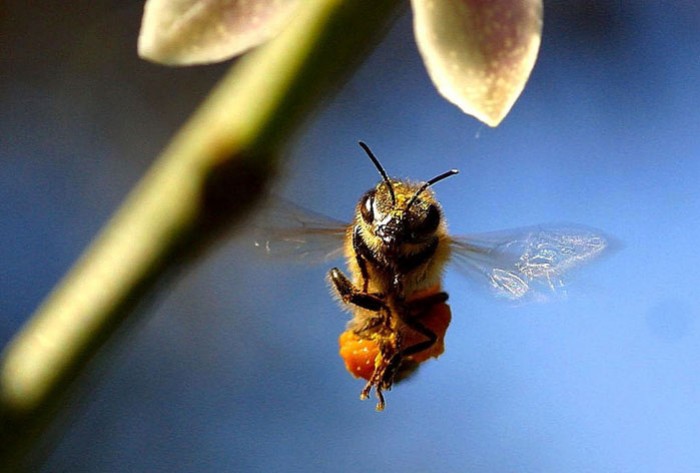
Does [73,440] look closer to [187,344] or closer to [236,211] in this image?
[187,344]

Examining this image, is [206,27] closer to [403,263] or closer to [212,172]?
[212,172]

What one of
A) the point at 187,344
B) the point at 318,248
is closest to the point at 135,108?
the point at 187,344

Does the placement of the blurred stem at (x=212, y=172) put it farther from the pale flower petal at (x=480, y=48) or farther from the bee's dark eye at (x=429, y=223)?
the bee's dark eye at (x=429, y=223)

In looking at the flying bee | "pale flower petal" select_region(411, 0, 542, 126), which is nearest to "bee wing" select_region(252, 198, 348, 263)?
the flying bee

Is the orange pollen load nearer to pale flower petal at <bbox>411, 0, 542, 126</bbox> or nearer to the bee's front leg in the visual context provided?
the bee's front leg

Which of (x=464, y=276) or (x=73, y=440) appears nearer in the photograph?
(x=464, y=276)
